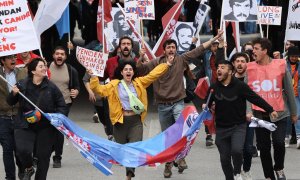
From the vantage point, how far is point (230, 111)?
11.4 metres

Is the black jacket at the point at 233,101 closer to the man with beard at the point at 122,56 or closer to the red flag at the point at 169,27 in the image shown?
the man with beard at the point at 122,56

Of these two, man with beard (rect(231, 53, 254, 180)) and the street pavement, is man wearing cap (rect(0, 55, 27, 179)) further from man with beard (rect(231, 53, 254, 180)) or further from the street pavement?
man with beard (rect(231, 53, 254, 180))

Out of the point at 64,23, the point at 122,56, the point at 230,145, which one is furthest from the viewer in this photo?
the point at 64,23

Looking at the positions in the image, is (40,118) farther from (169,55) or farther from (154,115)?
(154,115)

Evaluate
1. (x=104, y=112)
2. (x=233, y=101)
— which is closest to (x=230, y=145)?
(x=233, y=101)

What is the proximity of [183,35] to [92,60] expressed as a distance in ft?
12.9

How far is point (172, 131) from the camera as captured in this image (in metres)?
12.3

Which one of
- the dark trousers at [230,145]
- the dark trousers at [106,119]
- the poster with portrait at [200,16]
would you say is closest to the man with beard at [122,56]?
the dark trousers at [106,119]

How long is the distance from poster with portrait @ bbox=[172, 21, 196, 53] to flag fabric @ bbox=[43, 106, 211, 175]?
14.1 feet

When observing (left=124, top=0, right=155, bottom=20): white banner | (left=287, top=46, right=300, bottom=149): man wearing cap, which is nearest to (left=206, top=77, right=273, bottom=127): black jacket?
(left=287, top=46, right=300, bottom=149): man wearing cap

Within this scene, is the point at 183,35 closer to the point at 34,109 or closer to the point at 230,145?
the point at 230,145

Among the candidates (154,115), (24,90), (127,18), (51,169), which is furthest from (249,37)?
(24,90)

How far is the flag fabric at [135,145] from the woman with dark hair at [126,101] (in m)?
0.30

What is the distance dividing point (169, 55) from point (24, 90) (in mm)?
2366
